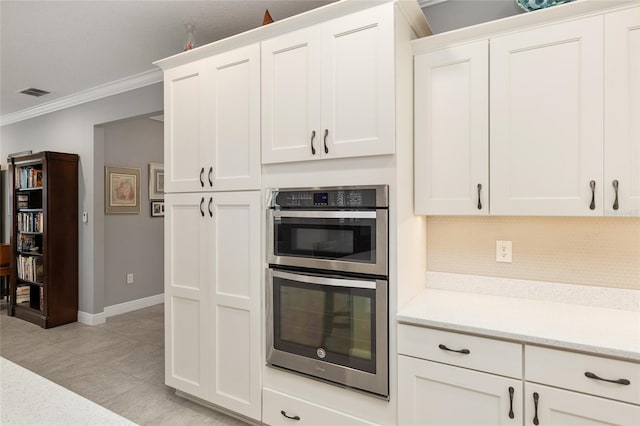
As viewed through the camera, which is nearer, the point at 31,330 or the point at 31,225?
the point at 31,330

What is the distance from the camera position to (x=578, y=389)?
140 centimetres

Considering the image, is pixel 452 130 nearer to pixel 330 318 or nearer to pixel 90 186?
pixel 330 318

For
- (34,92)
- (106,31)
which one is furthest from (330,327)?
(34,92)

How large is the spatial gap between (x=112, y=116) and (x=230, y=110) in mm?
2629

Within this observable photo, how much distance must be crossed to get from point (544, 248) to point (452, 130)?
2.70 feet

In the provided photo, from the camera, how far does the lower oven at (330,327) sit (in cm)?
176

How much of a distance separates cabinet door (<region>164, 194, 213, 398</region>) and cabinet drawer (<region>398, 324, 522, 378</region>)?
1.30 meters

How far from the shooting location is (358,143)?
70.5 inches

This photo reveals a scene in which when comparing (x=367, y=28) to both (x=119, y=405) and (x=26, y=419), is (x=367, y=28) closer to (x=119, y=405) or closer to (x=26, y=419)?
(x=26, y=419)

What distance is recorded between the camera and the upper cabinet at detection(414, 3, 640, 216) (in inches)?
61.6

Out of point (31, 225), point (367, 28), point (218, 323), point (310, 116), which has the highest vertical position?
point (367, 28)

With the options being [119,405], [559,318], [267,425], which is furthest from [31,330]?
[559,318]

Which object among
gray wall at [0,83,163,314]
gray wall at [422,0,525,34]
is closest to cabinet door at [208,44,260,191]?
gray wall at [422,0,525,34]

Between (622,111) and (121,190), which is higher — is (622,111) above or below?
above
